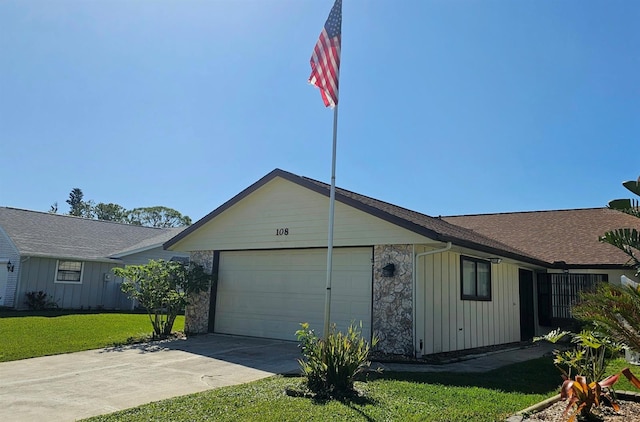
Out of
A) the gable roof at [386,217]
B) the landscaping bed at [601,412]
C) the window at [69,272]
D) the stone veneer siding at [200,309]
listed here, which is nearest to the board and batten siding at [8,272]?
the window at [69,272]

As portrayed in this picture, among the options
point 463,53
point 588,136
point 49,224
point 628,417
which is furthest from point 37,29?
point 49,224

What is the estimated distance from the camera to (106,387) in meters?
6.28

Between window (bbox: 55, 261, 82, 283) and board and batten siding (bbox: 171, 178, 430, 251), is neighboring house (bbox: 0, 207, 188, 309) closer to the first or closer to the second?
window (bbox: 55, 261, 82, 283)

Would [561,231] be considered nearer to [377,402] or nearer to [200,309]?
[200,309]

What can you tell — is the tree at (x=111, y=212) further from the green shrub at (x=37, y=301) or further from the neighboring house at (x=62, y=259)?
the green shrub at (x=37, y=301)

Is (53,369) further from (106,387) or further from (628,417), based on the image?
(628,417)

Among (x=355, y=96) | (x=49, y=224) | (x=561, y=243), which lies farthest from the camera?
(x=49, y=224)

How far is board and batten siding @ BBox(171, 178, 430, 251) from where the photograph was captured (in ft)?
32.2

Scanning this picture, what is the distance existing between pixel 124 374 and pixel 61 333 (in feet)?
19.9

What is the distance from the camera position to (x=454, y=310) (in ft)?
34.0

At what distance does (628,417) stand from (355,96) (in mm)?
7014

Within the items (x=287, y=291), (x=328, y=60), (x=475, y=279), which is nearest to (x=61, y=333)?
(x=287, y=291)

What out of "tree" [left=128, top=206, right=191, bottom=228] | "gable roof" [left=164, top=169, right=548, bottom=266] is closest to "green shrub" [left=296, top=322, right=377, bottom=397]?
"gable roof" [left=164, top=169, right=548, bottom=266]

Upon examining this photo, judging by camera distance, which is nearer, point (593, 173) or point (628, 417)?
point (628, 417)
